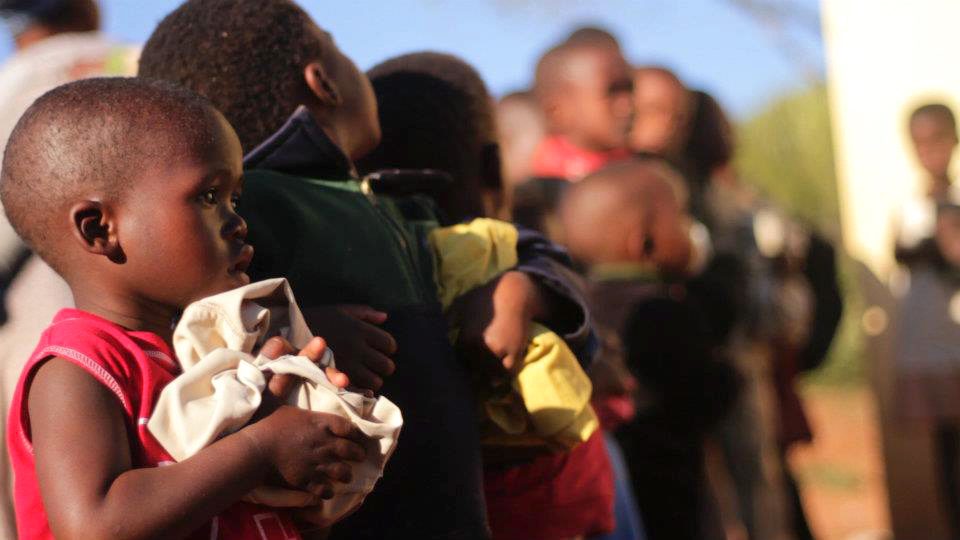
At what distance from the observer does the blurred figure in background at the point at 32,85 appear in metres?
2.37

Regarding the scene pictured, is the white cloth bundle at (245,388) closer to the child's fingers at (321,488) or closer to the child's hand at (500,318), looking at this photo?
the child's fingers at (321,488)

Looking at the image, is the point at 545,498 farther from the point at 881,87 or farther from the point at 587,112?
the point at 881,87

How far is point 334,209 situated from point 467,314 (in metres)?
0.30

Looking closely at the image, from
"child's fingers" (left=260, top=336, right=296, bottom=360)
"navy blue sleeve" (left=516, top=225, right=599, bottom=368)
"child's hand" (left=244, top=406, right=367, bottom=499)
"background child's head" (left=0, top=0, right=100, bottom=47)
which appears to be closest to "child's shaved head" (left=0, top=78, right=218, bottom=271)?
"child's fingers" (left=260, top=336, right=296, bottom=360)

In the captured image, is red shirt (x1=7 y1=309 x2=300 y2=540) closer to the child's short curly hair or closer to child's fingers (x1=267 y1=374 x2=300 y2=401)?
child's fingers (x1=267 y1=374 x2=300 y2=401)

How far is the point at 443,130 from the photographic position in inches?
104

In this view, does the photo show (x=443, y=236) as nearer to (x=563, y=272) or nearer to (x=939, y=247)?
(x=563, y=272)

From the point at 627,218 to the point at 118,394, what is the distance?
249cm

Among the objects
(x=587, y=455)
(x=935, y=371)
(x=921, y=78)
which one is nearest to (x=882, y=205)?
(x=921, y=78)

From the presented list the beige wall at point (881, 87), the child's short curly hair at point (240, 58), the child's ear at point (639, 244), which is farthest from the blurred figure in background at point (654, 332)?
the beige wall at point (881, 87)

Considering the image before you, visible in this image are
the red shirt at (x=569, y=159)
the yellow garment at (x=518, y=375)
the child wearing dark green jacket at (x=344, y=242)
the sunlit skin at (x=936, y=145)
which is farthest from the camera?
the sunlit skin at (x=936, y=145)

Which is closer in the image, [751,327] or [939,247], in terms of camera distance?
[751,327]

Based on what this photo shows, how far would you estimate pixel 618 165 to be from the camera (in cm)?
399

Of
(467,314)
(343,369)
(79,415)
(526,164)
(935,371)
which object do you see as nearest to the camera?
(79,415)
